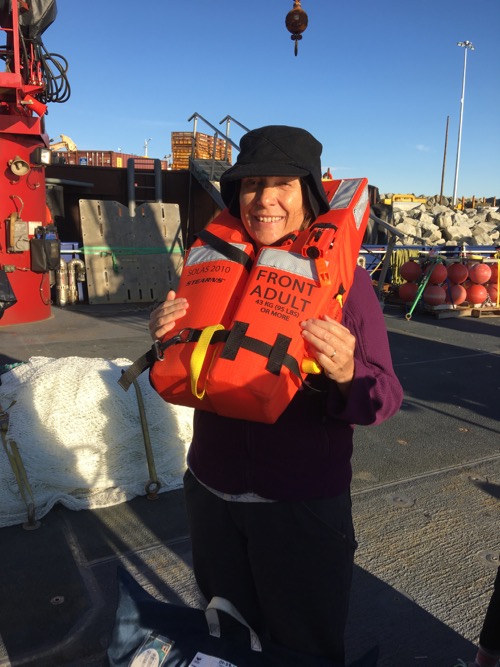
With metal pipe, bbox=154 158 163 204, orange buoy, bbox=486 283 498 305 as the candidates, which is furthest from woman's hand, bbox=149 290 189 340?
metal pipe, bbox=154 158 163 204

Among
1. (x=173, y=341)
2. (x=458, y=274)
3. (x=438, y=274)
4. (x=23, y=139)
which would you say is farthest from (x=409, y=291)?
(x=173, y=341)

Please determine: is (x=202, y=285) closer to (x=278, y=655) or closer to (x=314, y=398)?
(x=314, y=398)

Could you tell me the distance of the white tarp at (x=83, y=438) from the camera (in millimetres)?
3174

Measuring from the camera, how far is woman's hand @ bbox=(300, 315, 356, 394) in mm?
1307

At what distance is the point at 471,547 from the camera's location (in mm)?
2967

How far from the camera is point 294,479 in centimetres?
142

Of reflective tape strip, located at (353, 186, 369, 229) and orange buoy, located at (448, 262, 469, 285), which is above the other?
reflective tape strip, located at (353, 186, 369, 229)

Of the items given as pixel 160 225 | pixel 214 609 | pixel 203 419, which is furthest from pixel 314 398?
pixel 160 225

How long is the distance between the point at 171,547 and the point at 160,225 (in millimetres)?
10842

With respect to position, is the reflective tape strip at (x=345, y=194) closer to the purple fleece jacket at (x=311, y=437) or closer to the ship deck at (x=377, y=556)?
the purple fleece jacket at (x=311, y=437)

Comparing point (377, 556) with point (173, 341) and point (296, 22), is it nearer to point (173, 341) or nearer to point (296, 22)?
point (173, 341)

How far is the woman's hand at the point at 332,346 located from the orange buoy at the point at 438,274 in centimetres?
1032

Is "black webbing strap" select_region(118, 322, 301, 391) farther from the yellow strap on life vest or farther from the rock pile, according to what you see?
the rock pile

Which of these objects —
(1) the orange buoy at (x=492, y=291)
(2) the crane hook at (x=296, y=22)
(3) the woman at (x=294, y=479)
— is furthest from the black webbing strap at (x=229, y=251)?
(1) the orange buoy at (x=492, y=291)
